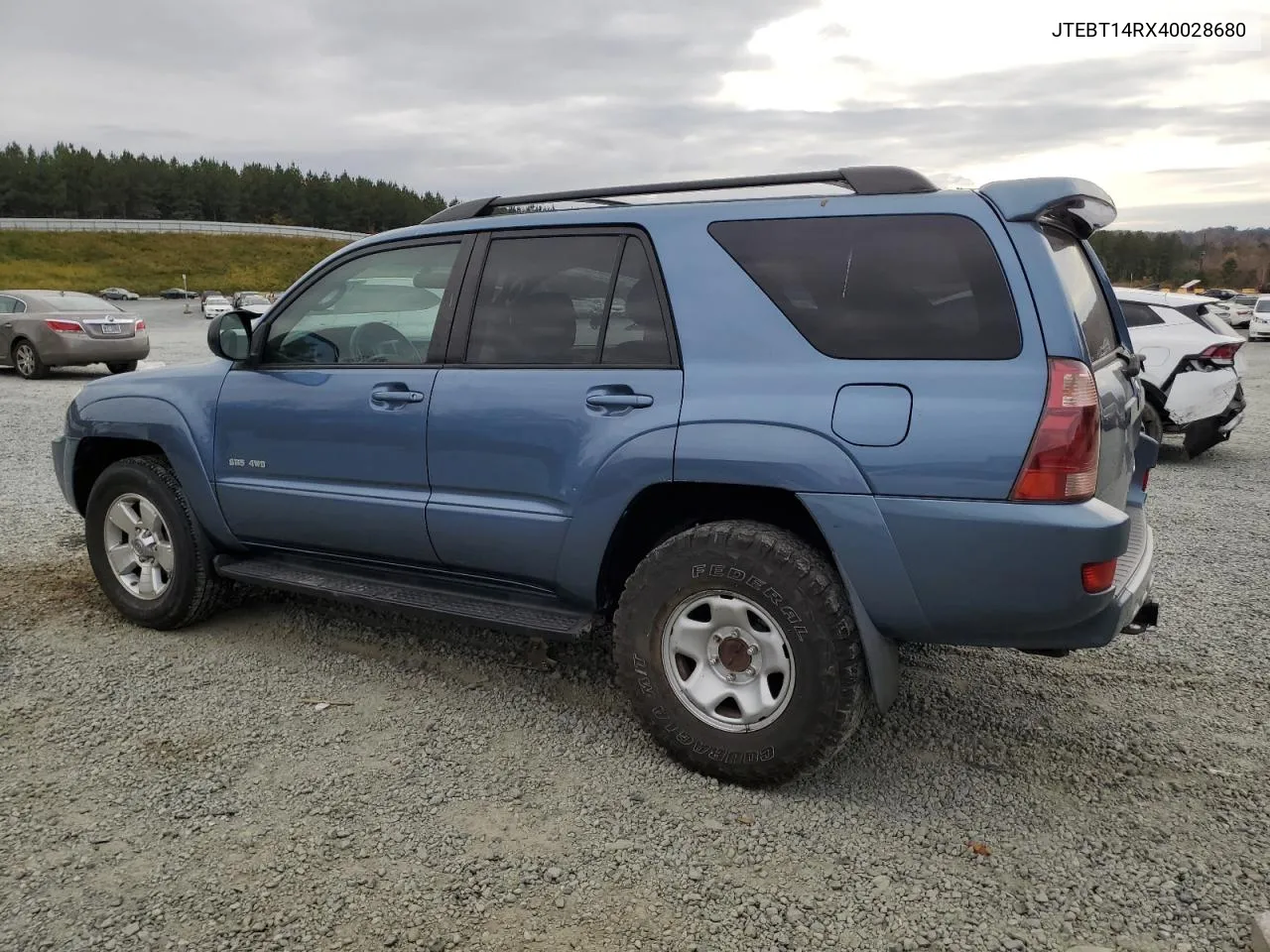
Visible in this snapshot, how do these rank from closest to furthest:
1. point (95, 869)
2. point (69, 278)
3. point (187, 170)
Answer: point (95, 869) → point (69, 278) → point (187, 170)

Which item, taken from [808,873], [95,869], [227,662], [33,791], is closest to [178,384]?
[227,662]

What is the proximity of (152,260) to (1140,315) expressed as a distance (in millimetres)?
92735

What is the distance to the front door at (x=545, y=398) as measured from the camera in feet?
10.5

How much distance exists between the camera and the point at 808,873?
8.81 feet

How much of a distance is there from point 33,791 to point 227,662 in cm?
110

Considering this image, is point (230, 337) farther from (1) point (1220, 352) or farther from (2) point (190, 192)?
(2) point (190, 192)

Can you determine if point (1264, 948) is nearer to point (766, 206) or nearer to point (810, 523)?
point (810, 523)

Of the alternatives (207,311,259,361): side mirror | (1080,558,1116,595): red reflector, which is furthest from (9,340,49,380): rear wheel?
(1080,558,1116,595): red reflector

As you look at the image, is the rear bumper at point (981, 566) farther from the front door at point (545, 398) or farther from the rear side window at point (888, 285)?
the front door at point (545, 398)

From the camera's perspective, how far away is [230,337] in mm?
4148

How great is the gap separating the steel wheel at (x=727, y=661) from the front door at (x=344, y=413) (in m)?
1.10

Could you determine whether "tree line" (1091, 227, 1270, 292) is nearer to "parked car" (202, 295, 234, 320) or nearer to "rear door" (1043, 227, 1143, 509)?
"parked car" (202, 295, 234, 320)

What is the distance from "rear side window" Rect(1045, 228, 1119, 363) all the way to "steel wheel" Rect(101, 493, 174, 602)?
378 centimetres

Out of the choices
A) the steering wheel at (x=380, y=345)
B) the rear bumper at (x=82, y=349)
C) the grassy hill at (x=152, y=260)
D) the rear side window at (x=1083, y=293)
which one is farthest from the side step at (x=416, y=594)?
the grassy hill at (x=152, y=260)
